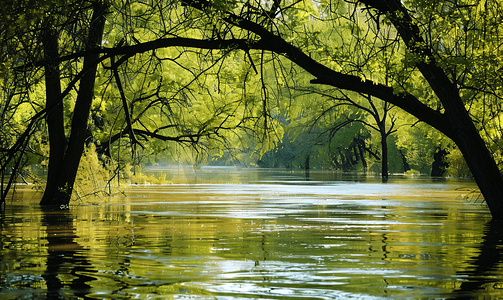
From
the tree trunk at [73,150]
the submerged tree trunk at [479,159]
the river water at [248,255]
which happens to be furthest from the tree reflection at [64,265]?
the submerged tree trunk at [479,159]

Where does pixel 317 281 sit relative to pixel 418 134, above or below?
below

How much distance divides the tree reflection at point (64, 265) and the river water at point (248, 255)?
0.05 ft

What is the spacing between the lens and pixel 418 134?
65.9 metres

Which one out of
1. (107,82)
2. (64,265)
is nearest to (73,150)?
(107,82)

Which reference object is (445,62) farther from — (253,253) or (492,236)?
(253,253)

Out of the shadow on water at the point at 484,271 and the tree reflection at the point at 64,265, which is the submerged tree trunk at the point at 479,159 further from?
the tree reflection at the point at 64,265

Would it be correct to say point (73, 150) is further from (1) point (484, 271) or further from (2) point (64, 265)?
(1) point (484, 271)

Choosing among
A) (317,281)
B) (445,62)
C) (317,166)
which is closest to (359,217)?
(445,62)

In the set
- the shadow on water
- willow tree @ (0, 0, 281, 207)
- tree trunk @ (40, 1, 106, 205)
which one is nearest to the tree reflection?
willow tree @ (0, 0, 281, 207)

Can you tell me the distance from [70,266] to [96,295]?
1.84 m

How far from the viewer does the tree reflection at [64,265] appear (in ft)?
20.6

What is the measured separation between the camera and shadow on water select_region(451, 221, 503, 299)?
6.34 metres

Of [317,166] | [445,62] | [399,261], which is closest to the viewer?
[399,261]

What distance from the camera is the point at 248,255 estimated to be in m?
8.77
